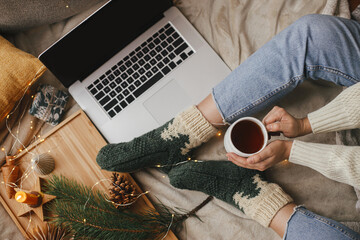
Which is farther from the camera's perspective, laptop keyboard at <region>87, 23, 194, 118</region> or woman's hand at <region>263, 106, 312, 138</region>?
laptop keyboard at <region>87, 23, 194, 118</region>

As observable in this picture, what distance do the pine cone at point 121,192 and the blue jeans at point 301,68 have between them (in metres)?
0.39

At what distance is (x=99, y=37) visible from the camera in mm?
803

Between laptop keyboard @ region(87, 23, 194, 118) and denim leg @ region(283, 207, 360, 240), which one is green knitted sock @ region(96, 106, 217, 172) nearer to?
Result: laptop keyboard @ region(87, 23, 194, 118)

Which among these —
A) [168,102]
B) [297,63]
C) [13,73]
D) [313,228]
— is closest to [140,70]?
[168,102]

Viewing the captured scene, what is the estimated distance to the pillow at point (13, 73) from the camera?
2.65 ft

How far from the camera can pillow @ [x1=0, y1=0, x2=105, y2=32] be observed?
83 centimetres

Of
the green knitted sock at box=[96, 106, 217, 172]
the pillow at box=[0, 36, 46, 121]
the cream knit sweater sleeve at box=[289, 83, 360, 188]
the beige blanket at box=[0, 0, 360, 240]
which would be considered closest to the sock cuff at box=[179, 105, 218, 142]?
the green knitted sock at box=[96, 106, 217, 172]

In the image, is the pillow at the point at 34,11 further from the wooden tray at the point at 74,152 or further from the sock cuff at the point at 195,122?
the sock cuff at the point at 195,122

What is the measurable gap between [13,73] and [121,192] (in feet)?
1.65

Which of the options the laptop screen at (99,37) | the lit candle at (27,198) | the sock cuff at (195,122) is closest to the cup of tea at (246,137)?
the sock cuff at (195,122)

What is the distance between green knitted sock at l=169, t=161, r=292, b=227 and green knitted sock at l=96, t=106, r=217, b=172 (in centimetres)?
7

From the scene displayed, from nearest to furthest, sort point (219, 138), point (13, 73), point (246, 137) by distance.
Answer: point (246, 137) → point (13, 73) → point (219, 138)

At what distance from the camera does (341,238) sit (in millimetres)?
717

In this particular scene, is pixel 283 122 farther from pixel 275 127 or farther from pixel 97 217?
pixel 97 217
